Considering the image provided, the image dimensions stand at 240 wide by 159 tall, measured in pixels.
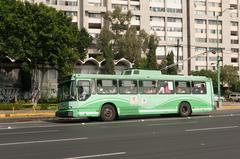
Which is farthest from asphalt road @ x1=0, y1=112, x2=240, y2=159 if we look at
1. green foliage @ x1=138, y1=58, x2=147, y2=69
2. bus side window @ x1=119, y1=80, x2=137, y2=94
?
green foliage @ x1=138, y1=58, x2=147, y2=69

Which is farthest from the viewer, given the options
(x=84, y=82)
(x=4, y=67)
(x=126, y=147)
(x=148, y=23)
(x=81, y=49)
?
(x=148, y=23)

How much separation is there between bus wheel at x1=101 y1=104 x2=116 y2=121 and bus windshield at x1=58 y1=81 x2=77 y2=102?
194cm

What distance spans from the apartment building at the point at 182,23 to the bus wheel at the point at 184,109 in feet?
222

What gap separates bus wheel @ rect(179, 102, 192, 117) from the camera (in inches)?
1170

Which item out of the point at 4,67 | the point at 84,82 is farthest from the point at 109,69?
the point at 84,82

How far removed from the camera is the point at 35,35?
53.3 m

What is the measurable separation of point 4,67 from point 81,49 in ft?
69.1

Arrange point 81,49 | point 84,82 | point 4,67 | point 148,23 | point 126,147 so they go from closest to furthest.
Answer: point 126,147, point 84,82, point 4,67, point 81,49, point 148,23

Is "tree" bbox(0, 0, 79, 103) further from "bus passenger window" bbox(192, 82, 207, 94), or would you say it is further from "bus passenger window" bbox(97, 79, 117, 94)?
"bus passenger window" bbox(97, 79, 117, 94)

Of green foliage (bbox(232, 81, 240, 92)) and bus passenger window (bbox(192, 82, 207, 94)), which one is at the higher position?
green foliage (bbox(232, 81, 240, 92))

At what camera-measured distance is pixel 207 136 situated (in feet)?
50.8

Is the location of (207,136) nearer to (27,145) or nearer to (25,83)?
(27,145)

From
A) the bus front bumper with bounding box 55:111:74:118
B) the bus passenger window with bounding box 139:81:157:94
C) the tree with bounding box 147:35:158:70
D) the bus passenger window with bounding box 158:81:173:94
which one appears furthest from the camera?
the tree with bounding box 147:35:158:70

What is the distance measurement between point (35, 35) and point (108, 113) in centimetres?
2911
